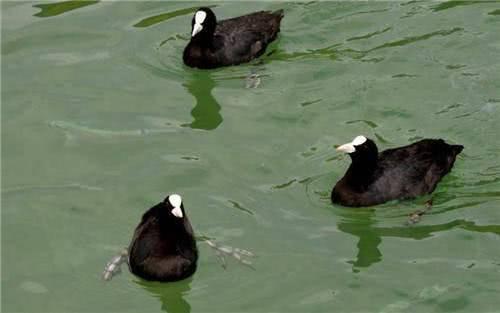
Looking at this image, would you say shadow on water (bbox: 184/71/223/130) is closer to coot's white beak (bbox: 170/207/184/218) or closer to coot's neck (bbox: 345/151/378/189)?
coot's neck (bbox: 345/151/378/189)

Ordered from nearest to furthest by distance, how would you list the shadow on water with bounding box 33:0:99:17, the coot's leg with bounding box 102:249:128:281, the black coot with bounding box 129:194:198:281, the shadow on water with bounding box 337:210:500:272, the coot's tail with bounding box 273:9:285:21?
the black coot with bounding box 129:194:198:281
the coot's leg with bounding box 102:249:128:281
the shadow on water with bounding box 337:210:500:272
the coot's tail with bounding box 273:9:285:21
the shadow on water with bounding box 33:0:99:17

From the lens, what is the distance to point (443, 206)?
12125 millimetres

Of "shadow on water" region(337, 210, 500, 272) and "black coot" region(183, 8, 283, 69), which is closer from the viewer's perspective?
"shadow on water" region(337, 210, 500, 272)

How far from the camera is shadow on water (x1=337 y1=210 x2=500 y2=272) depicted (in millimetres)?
11516

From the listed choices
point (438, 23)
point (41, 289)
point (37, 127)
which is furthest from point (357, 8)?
point (41, 289)

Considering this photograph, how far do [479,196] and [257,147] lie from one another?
8.43 ft

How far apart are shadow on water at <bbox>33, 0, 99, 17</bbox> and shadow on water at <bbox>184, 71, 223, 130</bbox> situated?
298 centimetres

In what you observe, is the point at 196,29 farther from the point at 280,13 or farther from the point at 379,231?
the point at 379,231

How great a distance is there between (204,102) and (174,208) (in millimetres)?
3965

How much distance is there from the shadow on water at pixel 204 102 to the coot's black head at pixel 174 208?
3129 millimetres

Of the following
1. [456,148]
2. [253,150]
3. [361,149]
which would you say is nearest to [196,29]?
[253,150]

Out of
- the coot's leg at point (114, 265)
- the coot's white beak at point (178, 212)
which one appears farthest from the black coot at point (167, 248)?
the coot's leg at point (114, 265)

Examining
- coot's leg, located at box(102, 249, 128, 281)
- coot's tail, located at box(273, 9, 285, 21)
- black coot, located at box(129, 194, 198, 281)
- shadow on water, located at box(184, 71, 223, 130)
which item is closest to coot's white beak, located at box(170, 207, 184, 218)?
black coot, located at box(129, 194, 198, 281)

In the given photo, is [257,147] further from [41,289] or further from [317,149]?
[41,289]
